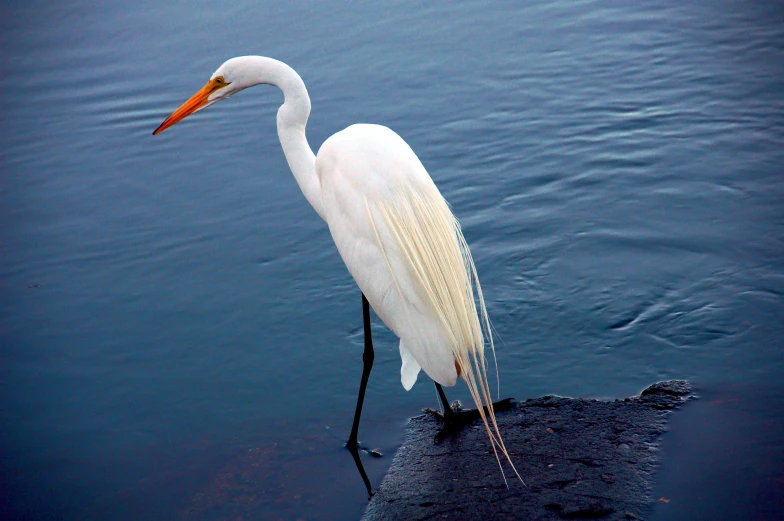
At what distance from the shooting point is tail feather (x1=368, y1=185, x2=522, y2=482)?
11.6 ft

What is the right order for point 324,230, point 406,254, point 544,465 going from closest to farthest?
point 544,465 → point 406,254 → point 324,230

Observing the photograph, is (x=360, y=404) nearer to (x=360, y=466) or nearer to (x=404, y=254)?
(x=360, y=466)

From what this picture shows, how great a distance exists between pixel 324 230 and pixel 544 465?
3009mm

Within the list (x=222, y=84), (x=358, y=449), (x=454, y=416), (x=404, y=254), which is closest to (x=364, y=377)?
(x=358, y=449)

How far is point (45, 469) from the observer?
412 centimetres

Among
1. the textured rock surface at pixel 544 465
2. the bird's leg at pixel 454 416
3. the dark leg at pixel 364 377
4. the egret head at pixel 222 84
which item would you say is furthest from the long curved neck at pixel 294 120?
the textured rock surface at pixel 544 465

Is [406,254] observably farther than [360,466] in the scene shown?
No

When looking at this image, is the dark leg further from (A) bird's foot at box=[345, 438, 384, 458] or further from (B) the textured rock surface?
(B) the textured rock surface

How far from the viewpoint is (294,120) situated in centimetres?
413

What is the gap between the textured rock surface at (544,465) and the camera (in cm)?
312

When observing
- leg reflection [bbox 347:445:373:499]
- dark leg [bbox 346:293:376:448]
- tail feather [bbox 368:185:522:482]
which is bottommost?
leg reflection [bbox 347:445:373:499]

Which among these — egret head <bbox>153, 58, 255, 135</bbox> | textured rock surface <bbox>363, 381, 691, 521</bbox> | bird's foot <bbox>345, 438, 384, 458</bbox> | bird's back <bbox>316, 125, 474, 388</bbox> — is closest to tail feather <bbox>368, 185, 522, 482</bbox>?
bird's back <bbox>316, 125, 474, 388</bbox>

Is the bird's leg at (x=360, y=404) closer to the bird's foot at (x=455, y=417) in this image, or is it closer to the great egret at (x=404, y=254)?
the great egret at (x=404, y=254)

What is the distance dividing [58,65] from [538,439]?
7783mm
